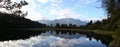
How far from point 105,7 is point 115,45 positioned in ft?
60.0

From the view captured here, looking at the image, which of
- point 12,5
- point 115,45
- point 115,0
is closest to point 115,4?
point 115,0

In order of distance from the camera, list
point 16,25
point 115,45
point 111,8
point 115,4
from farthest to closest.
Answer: point 16,25 → point 111,8 → point 115,4 → point 115,45

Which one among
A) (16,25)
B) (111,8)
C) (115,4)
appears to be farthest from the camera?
(16,25)

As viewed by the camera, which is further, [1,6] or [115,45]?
[1,6]

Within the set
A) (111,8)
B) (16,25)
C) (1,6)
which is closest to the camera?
(1,6)

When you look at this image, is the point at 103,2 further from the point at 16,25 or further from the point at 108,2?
the point at 16,25

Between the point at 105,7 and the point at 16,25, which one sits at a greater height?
the point at 105,7

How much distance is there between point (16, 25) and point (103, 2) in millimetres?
138254

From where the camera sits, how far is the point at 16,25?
189 meters

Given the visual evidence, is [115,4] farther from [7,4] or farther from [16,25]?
[16,25]

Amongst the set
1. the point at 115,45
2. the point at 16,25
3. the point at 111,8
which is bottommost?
the point at 16,25

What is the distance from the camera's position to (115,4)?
186ft

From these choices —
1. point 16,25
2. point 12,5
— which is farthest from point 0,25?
point 12,5

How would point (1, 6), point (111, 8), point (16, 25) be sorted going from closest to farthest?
point (1, 6)
point (111, 8)
point (16, 25)
